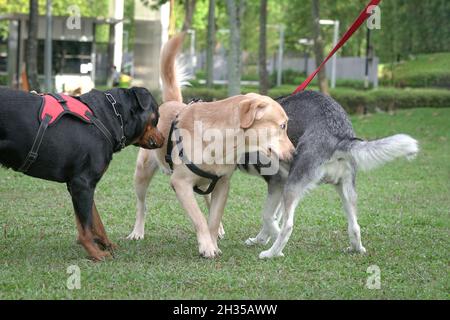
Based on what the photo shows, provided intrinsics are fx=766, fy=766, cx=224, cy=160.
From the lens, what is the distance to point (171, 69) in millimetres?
7855

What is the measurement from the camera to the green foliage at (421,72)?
2923cm

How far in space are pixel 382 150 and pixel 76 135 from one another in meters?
2.55

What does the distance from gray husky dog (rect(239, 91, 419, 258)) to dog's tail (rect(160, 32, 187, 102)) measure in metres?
1.38

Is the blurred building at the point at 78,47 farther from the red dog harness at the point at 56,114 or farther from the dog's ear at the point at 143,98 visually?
the red dog harness at the point at 56,114

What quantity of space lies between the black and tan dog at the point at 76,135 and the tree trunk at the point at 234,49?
41.4ft

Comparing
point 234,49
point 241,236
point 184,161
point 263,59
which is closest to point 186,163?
point 184,161

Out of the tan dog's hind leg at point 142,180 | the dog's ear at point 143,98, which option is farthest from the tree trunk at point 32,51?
the dog's ear at point 143,98

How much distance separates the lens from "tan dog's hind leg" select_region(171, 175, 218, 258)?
677 centimetres

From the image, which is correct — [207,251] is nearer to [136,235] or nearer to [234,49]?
[136,235]

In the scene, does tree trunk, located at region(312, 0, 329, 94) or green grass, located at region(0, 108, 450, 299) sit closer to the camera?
green grass, located at region(0, 108, 450, 299)

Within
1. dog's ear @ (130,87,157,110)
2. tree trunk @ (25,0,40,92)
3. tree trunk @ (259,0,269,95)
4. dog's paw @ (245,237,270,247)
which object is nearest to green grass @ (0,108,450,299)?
dog's paw @ (245,237,270,247)

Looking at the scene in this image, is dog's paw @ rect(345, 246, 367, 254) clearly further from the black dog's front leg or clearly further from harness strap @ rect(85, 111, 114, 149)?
harness strap @ rect(85, 111, 114, 149)

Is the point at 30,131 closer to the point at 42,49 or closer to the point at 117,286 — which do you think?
the point at 117,286
